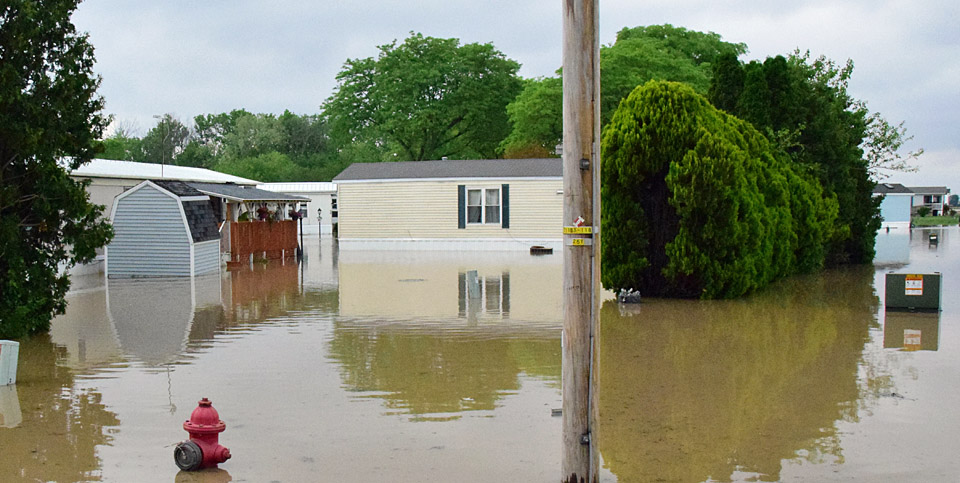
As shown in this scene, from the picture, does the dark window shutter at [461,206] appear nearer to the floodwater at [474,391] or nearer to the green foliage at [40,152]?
the floodwater at [474,391]

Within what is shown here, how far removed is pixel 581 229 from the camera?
5.46 meters

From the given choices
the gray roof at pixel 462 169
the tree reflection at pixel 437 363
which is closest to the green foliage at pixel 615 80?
the gray roof at pixel 462 169

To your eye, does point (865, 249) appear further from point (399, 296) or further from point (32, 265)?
point (32, 265)

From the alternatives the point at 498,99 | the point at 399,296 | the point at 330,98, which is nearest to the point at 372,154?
the point at 330,98

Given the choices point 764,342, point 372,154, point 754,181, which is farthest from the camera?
point 372,154

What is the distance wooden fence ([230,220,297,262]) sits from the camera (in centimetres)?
2530

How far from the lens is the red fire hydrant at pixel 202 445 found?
5973 millimetres

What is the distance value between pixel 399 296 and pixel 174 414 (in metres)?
9.36

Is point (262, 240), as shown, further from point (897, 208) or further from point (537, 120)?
point (897, 208)

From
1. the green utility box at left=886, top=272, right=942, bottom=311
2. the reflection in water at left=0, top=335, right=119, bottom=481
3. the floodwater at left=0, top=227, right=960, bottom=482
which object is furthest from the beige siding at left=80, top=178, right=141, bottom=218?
the green utility box at left=886, top=272, right=942, bottom=311

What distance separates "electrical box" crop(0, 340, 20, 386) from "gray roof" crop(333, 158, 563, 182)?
24.2 meters

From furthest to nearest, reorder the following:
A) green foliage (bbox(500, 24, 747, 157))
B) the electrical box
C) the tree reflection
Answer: green foliage (bbox(500, 24, 747, 157)) < the electrical box < the tree reflection

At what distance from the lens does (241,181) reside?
33.6 metres

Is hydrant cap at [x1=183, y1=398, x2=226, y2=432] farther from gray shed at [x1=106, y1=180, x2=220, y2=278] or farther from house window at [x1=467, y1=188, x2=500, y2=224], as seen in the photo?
house window at [x1=467, y1=188, x2=500, y2=224]
